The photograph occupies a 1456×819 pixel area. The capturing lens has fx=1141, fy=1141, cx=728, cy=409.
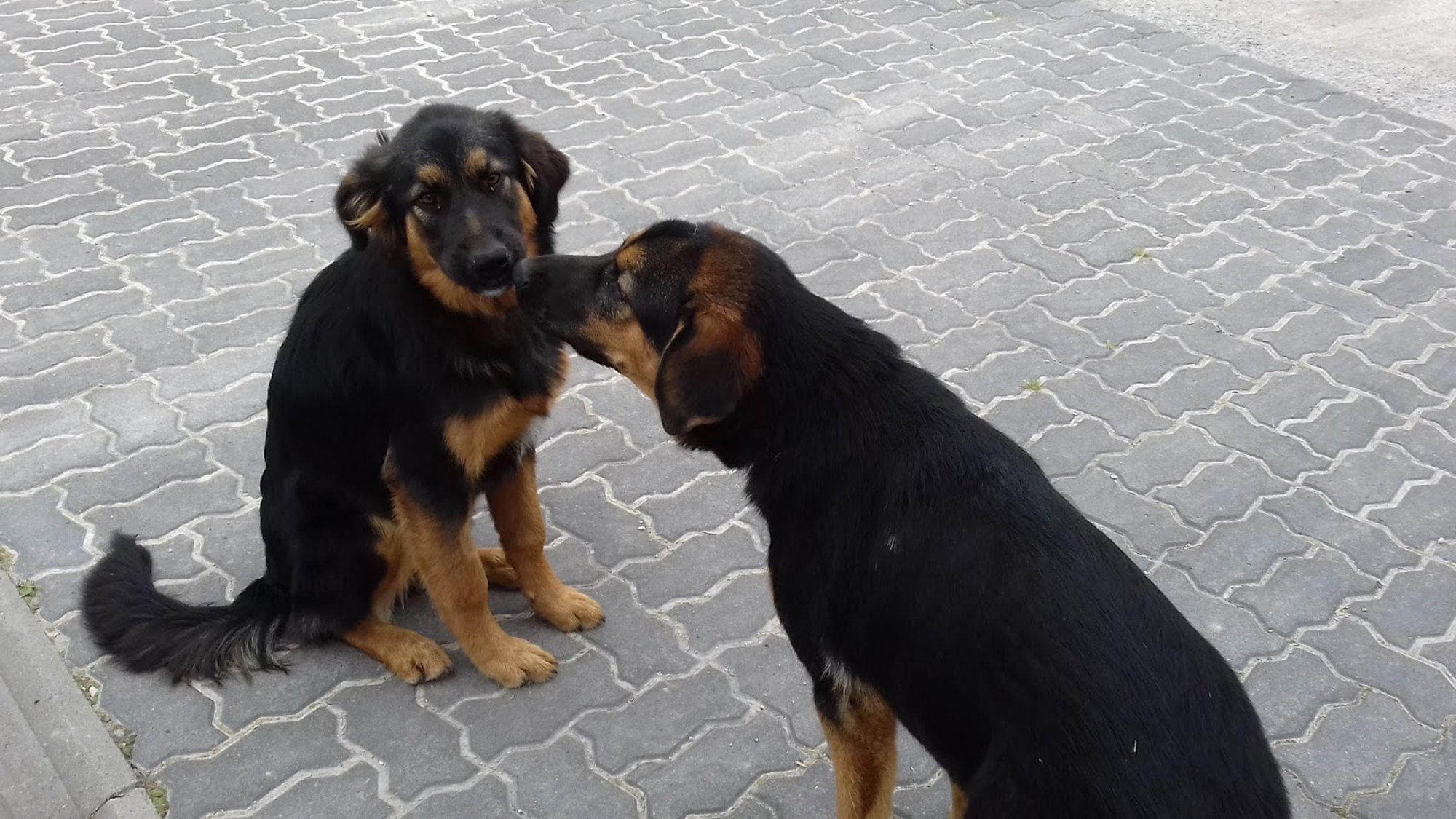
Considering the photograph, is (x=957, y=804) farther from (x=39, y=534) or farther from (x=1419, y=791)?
(x=39, y=534)

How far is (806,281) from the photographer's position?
706 cm

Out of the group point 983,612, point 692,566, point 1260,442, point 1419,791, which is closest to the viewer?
point 983,612

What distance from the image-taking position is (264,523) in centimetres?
439

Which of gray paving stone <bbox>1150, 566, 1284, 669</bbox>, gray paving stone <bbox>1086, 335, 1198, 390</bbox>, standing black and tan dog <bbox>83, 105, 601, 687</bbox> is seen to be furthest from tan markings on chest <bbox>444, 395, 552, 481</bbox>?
gray paving stone <bbox>1086, 335, 1198, 390</bbox>

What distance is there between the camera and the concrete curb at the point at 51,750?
13.0 ft

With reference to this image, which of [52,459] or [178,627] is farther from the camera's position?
[52,459]

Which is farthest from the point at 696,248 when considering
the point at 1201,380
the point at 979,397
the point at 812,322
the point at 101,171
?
the point at 101,171

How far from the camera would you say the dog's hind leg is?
11.4ft

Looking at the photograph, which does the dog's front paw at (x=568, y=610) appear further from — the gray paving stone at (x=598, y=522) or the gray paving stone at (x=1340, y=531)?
the gray paving stone at (x=1340, y=531)

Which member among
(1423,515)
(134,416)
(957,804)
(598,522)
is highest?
(957,804)

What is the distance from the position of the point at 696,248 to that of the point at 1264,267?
17.1 ft

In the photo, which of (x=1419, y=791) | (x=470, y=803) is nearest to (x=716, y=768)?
(x=470, y=803)

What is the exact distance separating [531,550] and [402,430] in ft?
2.81

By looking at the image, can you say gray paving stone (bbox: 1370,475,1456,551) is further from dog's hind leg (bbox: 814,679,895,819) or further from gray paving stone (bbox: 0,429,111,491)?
gray paving stone (bbox: 0,429,111,491)
